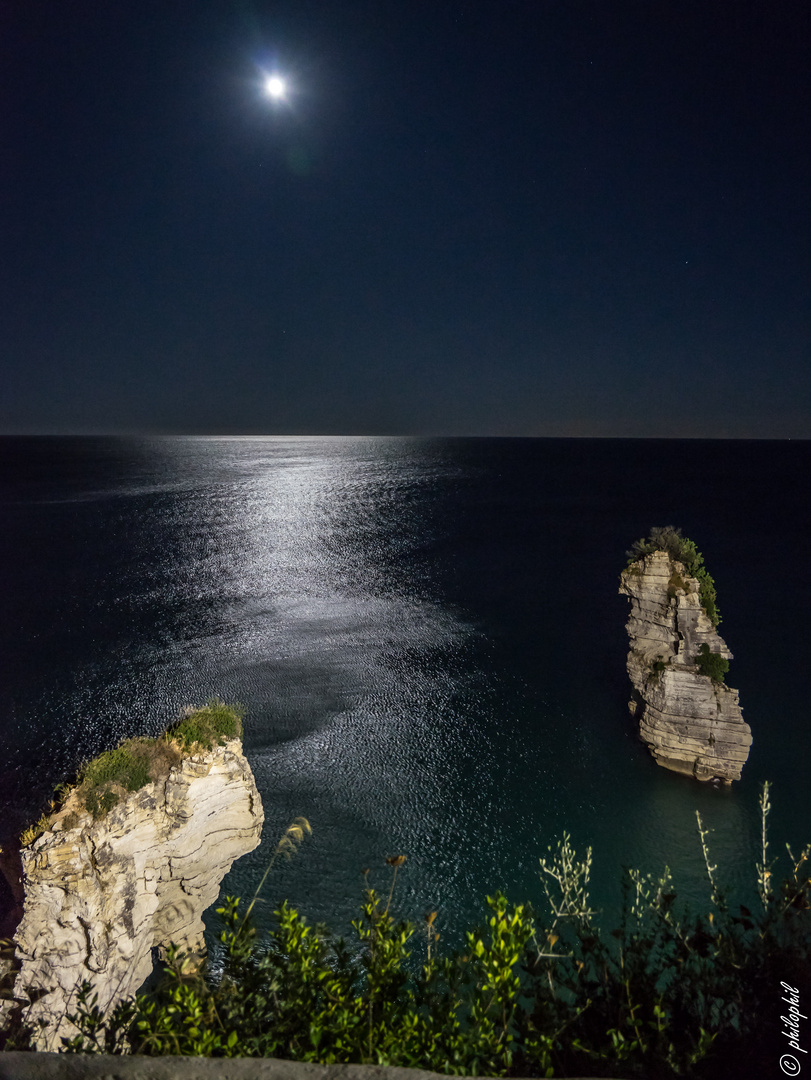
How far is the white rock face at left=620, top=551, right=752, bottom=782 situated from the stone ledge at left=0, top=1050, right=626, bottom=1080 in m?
20.3

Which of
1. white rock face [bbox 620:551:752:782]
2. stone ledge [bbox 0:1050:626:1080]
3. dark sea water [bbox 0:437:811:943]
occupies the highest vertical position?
stone ledge [bbox 0:1050:626:1080]

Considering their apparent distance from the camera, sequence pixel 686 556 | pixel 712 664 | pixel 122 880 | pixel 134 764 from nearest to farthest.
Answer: pixel 122 880, pixel 134 764, pixel 712 664, pixel 686 556

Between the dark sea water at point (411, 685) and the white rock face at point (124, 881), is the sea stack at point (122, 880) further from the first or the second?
the dark sea water at point (411, 685)

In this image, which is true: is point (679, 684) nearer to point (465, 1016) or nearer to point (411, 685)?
point (411, 685)

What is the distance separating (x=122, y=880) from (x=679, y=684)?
19.3m

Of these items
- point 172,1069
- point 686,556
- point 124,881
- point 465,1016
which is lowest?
point 124,881

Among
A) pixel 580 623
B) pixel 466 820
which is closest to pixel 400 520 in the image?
pixel 580 623

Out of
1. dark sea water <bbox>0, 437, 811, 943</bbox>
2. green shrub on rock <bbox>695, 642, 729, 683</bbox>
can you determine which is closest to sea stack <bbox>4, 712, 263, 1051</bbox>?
dark sea water <bbox>0, 437, 811, 943</bbox>

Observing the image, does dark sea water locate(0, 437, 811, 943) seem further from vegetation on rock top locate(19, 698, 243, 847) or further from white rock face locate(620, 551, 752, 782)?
vegetation on rock top locate(19, 698, 243, 847)

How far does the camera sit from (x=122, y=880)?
10.2 m

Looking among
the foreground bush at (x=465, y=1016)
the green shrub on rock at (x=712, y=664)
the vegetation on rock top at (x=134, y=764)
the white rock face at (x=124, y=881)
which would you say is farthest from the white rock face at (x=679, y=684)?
the vegetation on rock top at (x=134, y=764)

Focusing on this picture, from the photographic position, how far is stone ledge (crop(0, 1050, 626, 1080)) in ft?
13.0

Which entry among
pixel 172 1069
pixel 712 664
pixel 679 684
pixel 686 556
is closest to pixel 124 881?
pixel 172 1069

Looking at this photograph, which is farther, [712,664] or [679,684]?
[679,684]
